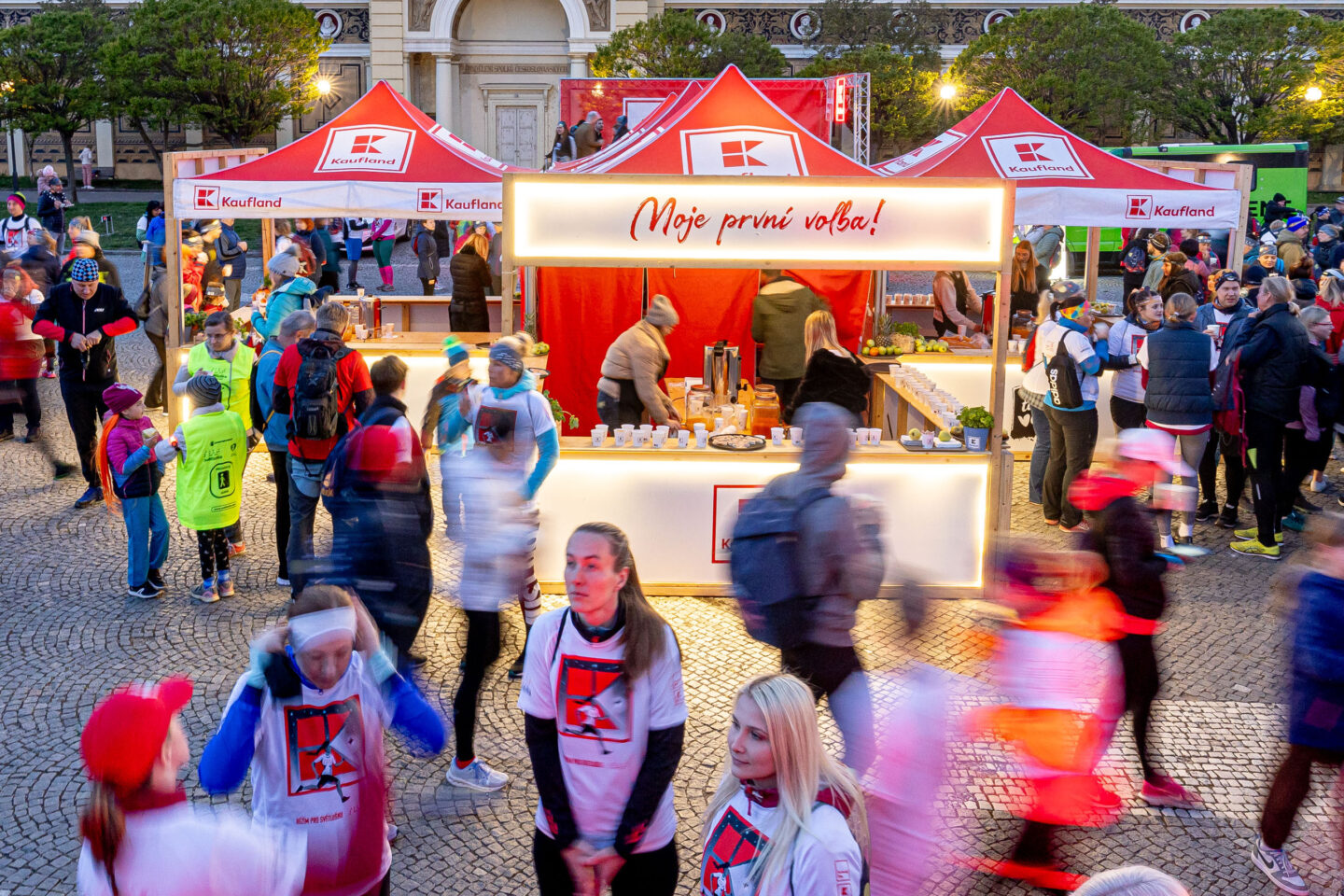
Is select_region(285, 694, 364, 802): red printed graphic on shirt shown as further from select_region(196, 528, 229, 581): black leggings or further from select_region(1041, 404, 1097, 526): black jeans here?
select_region(1041, 404, 1097, 526): black jeans

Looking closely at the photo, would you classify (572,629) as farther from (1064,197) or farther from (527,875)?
(1064,197)

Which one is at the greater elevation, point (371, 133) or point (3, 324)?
point (371, 133)

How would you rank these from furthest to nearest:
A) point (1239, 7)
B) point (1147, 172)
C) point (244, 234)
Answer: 1. point (1239, 7)
2. point (244, 234)
3. point (1147, 172)

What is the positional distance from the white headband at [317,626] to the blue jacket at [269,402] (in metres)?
3.94

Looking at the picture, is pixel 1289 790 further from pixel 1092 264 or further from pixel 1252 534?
pixel 1092 264

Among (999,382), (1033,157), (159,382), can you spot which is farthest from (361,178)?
(999,382)

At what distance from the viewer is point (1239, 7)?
3531cm

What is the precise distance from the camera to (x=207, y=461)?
271 inches

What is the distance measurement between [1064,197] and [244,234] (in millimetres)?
23915

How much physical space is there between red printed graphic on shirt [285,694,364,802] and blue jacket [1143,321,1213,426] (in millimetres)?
6358

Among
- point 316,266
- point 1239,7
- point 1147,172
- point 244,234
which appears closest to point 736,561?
point 1147,172

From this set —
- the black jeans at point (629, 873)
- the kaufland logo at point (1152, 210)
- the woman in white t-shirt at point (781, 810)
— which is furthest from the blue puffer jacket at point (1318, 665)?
the kaufland logo at point (1152, 210)

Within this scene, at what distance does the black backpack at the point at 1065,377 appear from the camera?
8156 mm

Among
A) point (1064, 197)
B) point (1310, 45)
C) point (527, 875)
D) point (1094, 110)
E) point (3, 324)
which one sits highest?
point (1310, 45)
